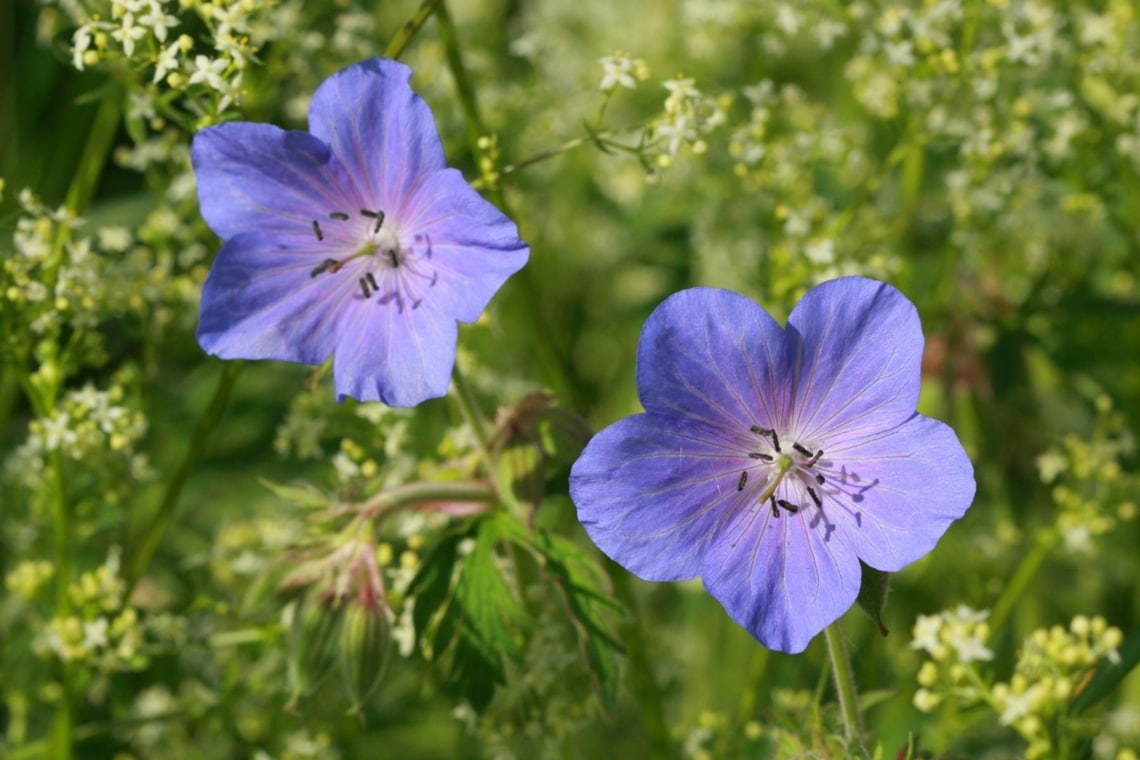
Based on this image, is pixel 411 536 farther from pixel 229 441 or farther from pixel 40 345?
pixel 229 441

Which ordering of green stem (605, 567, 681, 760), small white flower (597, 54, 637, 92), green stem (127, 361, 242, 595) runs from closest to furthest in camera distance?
small white flower (597, 54, 637, 92) → green stem (127, 361, 242, 595) → green stem (605, 567, 681, 760)

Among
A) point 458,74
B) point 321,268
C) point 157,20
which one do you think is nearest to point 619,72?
point 458,74

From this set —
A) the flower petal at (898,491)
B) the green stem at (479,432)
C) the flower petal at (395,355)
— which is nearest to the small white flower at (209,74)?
the flower petal at (395,355)

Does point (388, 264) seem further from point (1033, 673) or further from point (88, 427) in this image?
point (1033, 673)

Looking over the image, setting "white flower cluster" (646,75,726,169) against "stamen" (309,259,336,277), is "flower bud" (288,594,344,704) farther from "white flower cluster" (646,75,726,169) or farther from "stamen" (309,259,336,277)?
"white flower cluster" (646,75,726,169)

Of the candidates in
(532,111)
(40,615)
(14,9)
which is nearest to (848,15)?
(532,111)

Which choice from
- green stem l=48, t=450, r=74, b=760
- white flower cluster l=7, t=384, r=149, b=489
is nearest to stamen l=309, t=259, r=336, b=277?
white flower cluster l=7, t=384, r=149, b=489
